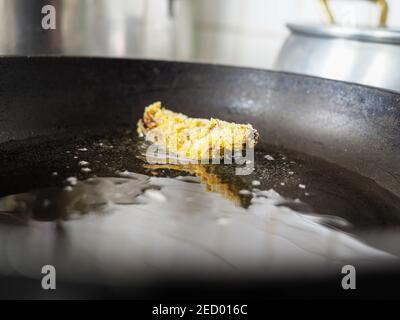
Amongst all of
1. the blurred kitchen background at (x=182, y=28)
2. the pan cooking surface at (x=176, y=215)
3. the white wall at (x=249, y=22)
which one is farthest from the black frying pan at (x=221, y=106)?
the white wall at (x=249, y=22)

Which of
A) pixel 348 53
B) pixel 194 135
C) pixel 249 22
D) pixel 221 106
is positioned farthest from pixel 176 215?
pixel 249 22

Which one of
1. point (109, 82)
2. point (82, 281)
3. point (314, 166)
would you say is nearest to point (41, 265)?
point (82, 281)

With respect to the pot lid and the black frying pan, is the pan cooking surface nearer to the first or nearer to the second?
the black frying pan

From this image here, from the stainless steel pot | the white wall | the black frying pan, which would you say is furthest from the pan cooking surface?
the white wall

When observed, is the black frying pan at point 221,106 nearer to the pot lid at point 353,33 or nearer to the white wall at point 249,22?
the pot lid at point 353,33

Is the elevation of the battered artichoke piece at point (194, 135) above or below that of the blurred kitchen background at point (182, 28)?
below

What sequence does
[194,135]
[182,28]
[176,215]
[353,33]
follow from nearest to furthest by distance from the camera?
[176,215]
[194,135]
[353,33]
[182,28]

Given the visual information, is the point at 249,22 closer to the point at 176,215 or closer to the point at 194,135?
the point at 194,135
